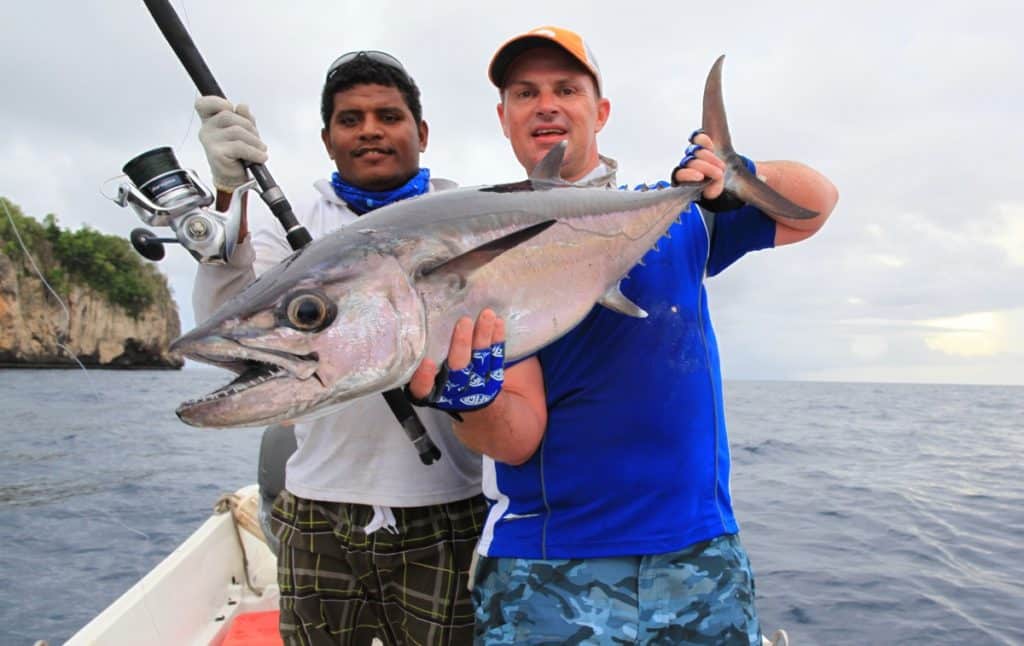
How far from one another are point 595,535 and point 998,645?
5.69m

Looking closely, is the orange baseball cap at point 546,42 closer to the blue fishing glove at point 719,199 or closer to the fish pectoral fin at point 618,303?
the blue fishing glove at point 719,199

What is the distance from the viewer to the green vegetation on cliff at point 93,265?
37969 mm

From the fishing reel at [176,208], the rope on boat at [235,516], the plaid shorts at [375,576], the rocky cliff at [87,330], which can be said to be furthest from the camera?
the rocky cliff at [87,330]

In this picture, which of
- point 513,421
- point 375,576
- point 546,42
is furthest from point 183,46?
point 375,576

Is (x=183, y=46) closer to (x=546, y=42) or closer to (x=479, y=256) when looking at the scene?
(x=546, y=42)

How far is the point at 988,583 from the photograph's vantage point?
721cm

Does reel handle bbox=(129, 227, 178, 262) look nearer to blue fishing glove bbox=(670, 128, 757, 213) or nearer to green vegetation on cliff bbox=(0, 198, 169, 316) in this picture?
blue fishing glove bbox=(670, 128, 757, 213)

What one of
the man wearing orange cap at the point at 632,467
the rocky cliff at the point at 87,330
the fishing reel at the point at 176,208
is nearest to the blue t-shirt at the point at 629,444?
the man wearing orange cap at the point at 632,467

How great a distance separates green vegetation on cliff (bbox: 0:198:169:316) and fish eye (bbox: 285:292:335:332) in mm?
37264

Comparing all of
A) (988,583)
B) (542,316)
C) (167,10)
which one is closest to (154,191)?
(167,10)

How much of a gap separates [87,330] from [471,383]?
57101 millimetres

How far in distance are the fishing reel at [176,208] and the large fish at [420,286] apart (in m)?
0.79

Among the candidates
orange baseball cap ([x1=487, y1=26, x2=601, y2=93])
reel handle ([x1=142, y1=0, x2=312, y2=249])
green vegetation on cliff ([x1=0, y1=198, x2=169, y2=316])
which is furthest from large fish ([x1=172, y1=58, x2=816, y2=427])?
green vegetation on cliff ([x1=0, y1=198, x2=169, y2=316])

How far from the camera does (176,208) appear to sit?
7.80 feet
